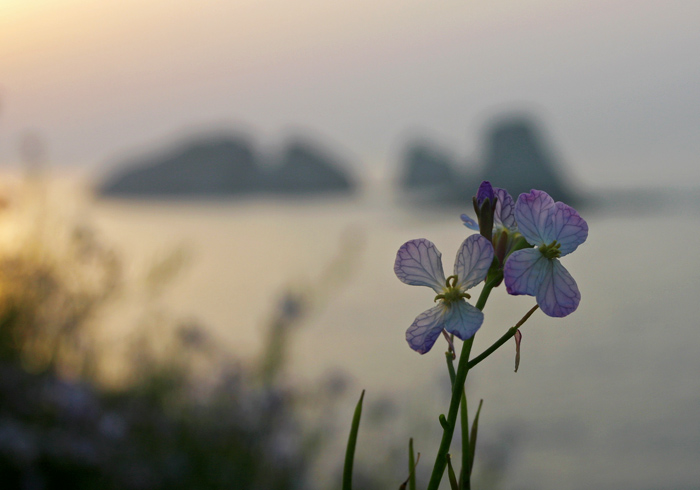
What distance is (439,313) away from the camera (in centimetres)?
45

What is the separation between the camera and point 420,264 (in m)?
0.49

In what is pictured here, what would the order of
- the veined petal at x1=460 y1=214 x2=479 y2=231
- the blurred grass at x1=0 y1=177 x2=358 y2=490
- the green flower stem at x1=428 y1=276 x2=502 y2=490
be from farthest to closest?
the blurred grass at x1=0 y1=177 x2=358 y2=490 → the veined petal at x1=460 y1=214 x2=479 y2=231 → the green flower stem at x1=428 y1=276 x2=502 y2=490

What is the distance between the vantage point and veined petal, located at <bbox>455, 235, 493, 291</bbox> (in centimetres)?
43

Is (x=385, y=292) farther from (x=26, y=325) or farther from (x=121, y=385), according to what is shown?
(x=26, y=325)

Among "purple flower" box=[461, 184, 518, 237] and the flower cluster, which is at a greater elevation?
"purple flower" box=[461, 184, 518, 237]

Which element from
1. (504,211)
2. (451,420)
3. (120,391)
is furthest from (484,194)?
(120,391)

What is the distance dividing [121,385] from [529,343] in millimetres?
1920

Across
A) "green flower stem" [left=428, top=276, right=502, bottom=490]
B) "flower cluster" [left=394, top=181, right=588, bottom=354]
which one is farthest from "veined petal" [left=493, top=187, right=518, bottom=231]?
"green flower stem" [left=428, top=276, right=502, bottom=490]

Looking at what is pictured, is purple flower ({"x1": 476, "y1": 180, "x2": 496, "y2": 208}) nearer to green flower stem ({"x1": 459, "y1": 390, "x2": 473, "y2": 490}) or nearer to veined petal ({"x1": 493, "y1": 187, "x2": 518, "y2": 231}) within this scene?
veined petal ({"x1": 493, "y1": 187, "x2": 518, "y2": 231})

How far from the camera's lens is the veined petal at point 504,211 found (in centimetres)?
49

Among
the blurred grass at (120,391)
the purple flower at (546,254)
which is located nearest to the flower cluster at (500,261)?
the purple flower at (546,254)

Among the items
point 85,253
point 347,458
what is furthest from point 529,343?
point 347,458

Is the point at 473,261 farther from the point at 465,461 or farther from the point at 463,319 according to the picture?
the point at 465,461

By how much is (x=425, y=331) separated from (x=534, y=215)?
110mm
